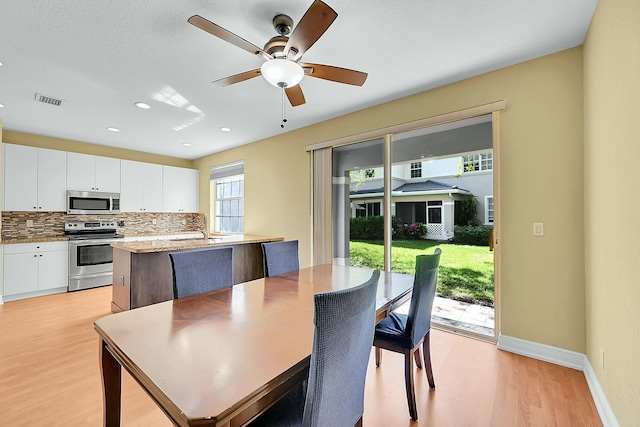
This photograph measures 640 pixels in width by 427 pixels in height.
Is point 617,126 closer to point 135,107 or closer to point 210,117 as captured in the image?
point 210,117

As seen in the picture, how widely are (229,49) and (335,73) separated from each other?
931 millimetres

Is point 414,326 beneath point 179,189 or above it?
beneath

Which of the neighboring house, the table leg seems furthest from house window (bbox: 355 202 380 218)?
the table leg

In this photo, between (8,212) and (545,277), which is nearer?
(545,277)

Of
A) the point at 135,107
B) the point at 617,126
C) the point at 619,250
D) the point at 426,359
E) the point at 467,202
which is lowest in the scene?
the point at 426,359

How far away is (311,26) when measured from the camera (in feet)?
4.80

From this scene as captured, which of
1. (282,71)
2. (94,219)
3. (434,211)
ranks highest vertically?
(282,71)

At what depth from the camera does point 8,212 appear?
4.23m

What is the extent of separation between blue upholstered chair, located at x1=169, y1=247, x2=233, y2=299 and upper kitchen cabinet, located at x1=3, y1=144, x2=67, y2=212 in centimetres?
424

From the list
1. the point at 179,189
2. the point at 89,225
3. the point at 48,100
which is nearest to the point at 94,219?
the point at 89,225

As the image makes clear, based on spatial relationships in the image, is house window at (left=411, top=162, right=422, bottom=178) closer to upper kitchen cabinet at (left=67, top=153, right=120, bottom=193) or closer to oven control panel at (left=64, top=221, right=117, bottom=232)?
upper kitchen cabinet at (left=67, top=153, right=120, bottom=193)

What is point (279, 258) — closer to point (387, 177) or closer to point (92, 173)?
point (387, 177)

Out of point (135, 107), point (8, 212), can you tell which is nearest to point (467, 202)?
point (135, 107)

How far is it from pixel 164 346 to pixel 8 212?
209 inches
